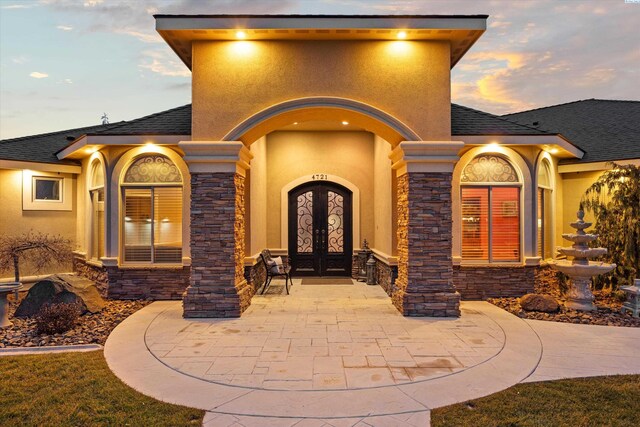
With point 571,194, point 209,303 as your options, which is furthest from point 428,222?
point 571,194

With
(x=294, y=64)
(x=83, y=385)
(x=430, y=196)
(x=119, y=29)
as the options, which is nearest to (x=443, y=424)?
(x=83, y=385)

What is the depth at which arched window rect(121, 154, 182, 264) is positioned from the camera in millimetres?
8422

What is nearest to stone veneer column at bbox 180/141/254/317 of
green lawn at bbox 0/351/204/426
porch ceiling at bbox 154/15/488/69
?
porch ceiling at bbox 154/15/488/69

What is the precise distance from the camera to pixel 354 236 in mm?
10867

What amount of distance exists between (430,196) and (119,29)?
32.4 feet

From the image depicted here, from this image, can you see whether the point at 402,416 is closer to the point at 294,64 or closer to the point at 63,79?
the point at 294,64

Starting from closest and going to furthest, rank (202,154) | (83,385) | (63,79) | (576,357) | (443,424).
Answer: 1. (443,424)
2. (83,385)
3. (576,357)
4. (202,154)
5. (63,79)

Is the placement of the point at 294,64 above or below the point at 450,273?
above

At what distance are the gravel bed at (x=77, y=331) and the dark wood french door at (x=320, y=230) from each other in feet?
15.3

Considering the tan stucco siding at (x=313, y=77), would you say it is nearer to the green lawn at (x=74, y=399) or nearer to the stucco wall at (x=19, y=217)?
the green lawn at (x=74, y=399)

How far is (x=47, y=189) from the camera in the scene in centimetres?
978

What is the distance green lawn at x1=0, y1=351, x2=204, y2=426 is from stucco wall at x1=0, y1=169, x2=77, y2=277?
19.4 feet

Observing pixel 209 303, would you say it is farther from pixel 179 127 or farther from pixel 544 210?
pixel 544 210

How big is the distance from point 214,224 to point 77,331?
107 inches
